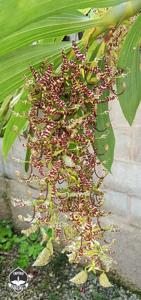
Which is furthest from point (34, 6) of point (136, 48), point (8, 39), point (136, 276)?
point (136, 276)

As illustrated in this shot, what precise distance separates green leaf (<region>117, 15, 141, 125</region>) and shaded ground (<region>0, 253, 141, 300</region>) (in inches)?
52.1

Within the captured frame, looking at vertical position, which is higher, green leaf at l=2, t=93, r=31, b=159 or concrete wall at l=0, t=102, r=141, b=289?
green leaf at l=2, t=93, r=31, b=159

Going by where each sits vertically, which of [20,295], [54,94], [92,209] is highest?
[54,94]

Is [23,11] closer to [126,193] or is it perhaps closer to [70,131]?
[70,131]

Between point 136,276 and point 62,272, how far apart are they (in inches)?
12.4

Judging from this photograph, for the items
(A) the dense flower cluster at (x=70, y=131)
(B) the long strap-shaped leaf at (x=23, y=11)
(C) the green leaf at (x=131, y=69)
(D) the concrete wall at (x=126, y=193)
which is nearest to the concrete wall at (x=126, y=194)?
(D) the concrete wall at (x=126, y=193)

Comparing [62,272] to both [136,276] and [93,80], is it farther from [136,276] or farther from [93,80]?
[93,80]

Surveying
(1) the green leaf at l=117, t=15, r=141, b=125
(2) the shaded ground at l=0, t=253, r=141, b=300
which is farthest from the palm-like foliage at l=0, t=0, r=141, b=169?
(2) the shaded ground at l=0, t=253, r=141, b=300

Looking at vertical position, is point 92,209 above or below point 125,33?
below

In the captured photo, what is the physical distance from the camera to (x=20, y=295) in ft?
6.01

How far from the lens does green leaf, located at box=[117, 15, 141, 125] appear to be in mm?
496

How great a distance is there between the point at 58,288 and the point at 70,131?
1541 millimetres

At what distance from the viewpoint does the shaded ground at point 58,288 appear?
177cm

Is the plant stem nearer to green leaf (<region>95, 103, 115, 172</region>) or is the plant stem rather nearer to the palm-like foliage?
the palm-like foliage
